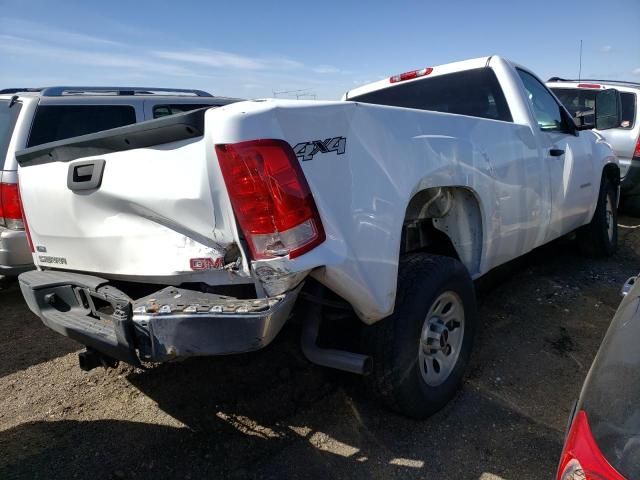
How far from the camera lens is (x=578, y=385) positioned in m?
3.05

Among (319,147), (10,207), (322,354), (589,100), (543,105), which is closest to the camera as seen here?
(319,147)

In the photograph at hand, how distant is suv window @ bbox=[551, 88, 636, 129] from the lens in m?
7.45

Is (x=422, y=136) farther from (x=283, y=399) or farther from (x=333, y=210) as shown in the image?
(x=283, y=399)

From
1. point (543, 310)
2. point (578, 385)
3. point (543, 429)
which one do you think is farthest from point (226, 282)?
point (543, 310)

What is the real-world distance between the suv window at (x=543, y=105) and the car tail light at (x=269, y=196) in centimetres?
279

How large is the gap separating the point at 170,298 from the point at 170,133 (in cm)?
66

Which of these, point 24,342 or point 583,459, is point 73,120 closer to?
point 24,342

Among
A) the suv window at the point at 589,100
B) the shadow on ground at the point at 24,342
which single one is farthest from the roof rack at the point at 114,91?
the suv window at the point at 589,100

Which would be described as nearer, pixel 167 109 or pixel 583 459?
pixel 583 459

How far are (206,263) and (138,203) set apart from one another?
0.44m

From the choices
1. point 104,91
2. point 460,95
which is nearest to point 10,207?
point 104,91

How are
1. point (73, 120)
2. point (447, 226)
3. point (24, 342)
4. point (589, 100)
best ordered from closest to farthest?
point (447, 226)
point (24, 342)
point (73, 120)
point (589, 100)

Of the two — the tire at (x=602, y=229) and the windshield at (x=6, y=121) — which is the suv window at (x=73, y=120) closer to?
the windshield at (x=6, y=121)

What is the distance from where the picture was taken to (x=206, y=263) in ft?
6.84
